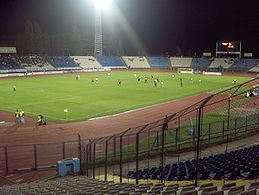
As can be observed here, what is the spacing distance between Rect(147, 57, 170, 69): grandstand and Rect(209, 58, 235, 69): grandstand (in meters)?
15.6

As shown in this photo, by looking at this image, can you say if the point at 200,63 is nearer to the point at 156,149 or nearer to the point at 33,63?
the point at 33,63

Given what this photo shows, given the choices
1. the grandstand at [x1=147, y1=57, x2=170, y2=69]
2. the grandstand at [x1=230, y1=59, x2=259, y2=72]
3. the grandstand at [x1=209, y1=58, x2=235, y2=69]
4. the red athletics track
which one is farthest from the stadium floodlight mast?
the red athletics track

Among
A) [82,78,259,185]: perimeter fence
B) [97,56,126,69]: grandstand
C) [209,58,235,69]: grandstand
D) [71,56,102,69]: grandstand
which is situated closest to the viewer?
[82,78,259,185]: perimeter fence

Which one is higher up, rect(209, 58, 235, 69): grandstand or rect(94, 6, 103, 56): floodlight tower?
rect(94, 6, 103, 56): floodlight tower

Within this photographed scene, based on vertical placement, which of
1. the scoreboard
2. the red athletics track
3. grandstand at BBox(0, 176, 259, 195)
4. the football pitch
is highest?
the scoreboard

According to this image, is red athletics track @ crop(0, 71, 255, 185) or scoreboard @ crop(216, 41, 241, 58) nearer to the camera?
red athletics track @ crop(0, 71, 255, 185)

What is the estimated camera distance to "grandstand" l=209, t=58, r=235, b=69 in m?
107

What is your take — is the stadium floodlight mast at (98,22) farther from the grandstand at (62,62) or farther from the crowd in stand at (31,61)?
the crowd in stand at (31,61)

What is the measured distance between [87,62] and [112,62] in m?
10.1

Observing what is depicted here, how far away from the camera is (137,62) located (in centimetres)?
12088

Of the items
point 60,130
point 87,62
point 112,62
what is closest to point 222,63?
point 112,62

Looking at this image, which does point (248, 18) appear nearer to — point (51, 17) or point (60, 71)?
point (60, 71)

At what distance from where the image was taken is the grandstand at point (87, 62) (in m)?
108

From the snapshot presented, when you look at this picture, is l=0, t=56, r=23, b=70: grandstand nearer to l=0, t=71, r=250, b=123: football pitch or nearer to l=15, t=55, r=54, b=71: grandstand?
l=15, t=55, r=54, b=71: grandstand
